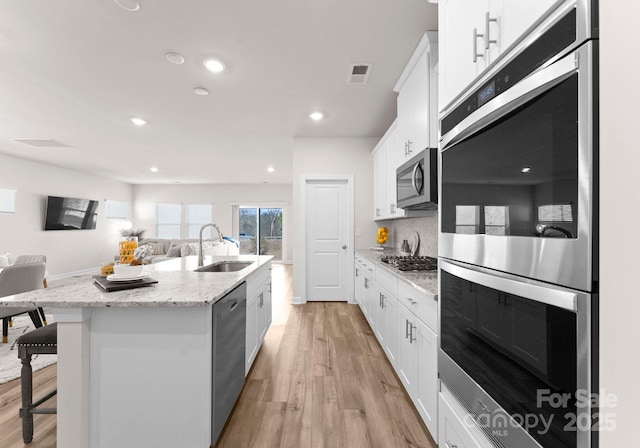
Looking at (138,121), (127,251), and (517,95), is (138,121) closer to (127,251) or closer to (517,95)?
(127,251)

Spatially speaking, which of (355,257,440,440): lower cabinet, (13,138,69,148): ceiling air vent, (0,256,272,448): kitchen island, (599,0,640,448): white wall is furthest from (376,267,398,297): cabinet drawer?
A: (13,138,69,148): ceiling air vent

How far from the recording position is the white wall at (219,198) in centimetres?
1020

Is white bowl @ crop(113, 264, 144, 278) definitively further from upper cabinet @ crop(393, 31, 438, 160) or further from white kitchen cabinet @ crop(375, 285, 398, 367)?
upper cabinet @ crop(393, 31, 438, 160)

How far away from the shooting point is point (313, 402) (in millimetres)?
2080

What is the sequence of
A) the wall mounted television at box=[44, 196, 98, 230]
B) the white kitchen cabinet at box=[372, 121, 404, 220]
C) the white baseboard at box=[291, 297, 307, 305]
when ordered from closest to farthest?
the white kitchen cabinet at box=[372, 121, 404, 220]
the white baseboard at box=[291, 297, 307, 305]
the wall mounted television at box=[44, 196, 98, 230]

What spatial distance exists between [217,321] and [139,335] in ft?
1.25

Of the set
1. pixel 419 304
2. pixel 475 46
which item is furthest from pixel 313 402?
pixel 475 46

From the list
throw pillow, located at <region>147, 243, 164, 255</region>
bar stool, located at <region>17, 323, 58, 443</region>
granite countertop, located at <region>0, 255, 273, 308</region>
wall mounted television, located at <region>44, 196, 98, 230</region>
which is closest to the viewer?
granite countertop, located at <region>0, 255, 273, 308</region>

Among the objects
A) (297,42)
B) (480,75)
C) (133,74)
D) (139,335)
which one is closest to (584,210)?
(480,75)

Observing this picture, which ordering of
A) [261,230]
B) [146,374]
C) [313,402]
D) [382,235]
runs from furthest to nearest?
1. [261,230]
2. [382,235]
3. [313,402]
4. [146,374]

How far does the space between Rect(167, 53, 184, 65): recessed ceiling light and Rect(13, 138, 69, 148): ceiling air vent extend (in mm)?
4086

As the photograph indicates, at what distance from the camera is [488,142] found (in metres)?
0.94

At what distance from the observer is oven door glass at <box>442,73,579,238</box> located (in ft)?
2.09

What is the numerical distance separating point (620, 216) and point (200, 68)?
10.3 feet
